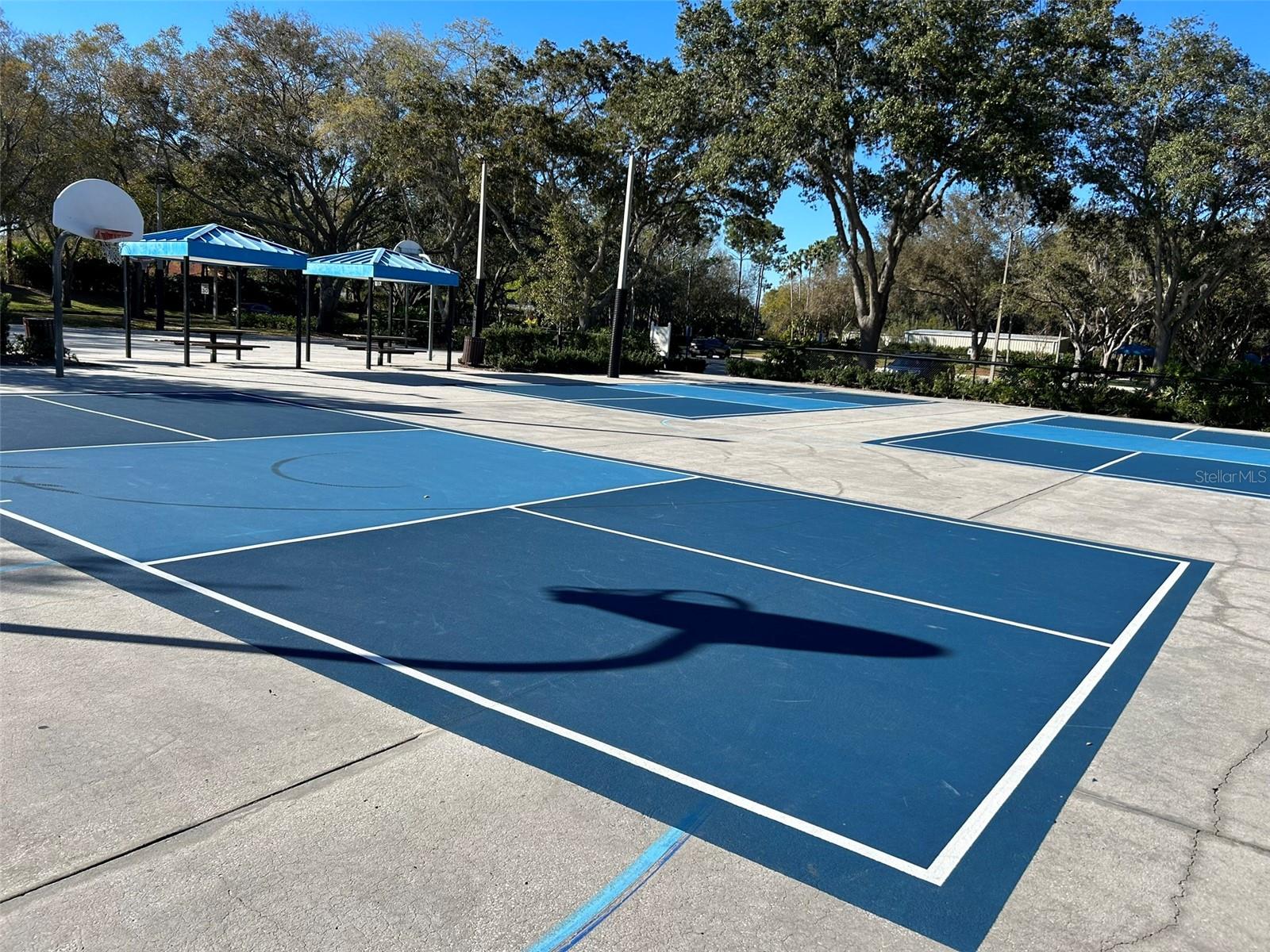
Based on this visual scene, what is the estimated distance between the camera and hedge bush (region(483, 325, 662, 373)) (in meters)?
28.9

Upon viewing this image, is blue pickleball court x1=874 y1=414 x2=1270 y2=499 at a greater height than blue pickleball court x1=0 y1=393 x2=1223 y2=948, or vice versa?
blue pickleball court x1=874 y1=414 x2=1270 y2=499

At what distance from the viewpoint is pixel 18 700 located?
4.30 metres

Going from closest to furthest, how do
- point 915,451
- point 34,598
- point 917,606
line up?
1. point 34,598
2. point 917,606
3. point 915,451

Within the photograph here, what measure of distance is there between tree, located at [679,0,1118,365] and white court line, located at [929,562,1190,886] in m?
25.1

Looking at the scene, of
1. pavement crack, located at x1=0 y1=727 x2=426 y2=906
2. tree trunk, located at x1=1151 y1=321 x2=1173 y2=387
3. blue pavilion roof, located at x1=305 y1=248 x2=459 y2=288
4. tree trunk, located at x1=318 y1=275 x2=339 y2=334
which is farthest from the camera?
tree trunk, located at x1=318 y1=275 x2=339 y2=334

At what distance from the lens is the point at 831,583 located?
24.1ft

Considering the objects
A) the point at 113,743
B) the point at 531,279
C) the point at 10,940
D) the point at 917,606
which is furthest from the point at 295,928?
the point at 531,279

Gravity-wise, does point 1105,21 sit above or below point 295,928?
above

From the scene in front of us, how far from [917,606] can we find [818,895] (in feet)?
13.1

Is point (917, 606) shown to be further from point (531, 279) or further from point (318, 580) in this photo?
point (531, 279)

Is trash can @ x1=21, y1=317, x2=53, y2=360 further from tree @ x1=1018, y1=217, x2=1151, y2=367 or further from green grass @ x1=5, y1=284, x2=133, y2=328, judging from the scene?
tree @ x1=1018, y1=217, x2=1151, y2=367

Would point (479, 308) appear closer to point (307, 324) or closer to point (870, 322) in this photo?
point (307, 324)

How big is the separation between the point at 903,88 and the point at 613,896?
31.1m

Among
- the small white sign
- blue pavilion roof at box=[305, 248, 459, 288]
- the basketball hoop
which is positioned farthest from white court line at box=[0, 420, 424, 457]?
the small white sign
